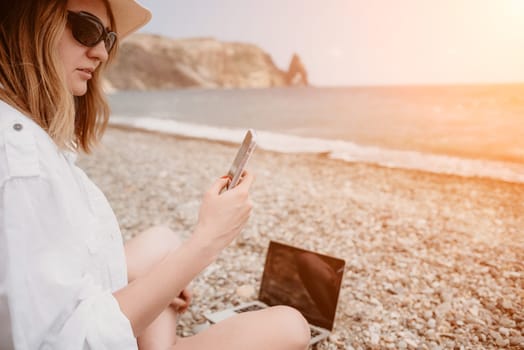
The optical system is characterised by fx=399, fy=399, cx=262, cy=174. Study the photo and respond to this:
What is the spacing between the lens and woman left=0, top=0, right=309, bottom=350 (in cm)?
112

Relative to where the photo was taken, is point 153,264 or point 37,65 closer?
point 37,65

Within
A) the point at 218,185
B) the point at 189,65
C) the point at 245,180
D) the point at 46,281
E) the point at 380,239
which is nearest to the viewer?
the point at 46,281

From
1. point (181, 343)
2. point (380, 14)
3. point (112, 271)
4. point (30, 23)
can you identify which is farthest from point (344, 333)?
point (380, 14)

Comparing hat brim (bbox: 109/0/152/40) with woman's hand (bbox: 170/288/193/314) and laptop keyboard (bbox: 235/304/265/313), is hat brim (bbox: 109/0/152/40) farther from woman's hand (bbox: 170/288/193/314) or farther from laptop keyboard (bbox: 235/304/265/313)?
laptop keyboard (bbox: 235/304/265/313)

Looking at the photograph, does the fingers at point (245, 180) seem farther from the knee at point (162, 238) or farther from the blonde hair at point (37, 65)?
the knee at point (162, 238)

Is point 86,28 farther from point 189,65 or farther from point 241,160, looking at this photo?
point 189,65

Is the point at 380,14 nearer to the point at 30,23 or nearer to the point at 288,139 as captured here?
the point at 30,23

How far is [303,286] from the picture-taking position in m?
3.01

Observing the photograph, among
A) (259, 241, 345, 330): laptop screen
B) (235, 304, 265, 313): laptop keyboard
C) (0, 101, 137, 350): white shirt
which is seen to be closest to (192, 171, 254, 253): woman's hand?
(0, 101, 137, 350): white shirt

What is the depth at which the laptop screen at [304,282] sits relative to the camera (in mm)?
2873

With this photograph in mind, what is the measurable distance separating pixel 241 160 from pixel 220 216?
32 centimetres

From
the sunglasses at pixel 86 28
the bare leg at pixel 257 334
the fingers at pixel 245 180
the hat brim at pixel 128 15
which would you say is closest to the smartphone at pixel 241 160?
the fingers at pixel 245 180

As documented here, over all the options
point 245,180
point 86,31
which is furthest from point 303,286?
point 86,31

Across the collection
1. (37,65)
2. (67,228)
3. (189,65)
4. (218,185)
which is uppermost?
(189,65)
